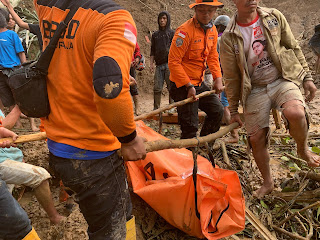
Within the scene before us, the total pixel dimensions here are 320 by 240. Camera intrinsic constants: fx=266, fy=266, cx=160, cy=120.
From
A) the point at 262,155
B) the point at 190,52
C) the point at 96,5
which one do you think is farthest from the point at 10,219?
the point at 190,52

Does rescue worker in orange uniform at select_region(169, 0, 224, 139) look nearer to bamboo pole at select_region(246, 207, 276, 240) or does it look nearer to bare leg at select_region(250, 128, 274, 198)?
bare leg at select_region(250, 128, 274, 198)

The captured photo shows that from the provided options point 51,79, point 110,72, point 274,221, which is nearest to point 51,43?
point 51,79

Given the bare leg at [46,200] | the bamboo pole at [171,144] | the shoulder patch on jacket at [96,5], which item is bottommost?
the bare leg at [46,200]

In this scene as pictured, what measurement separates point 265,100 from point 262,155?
58cm

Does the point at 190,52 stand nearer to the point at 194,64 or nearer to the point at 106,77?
the point at 194,64

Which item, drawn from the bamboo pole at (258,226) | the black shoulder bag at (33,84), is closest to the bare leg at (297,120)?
the bamboo pole at (258,226)

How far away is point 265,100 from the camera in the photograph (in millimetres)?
2664

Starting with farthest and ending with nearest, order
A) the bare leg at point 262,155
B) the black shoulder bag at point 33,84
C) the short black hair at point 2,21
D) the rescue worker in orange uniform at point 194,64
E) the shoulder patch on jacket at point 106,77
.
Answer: the short black hair at point 2,21, the rescue worker in orange uniform at point 194,64, the bare leg at point 262,155, the black shoulder bag at point 33,84, the shoulder patch on jacket at point 106,77

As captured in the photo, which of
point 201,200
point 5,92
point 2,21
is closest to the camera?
point 201,200

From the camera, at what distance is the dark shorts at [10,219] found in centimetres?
188

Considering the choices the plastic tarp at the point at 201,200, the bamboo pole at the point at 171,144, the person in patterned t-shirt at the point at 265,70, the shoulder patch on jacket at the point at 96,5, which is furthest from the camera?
the person in patterned t-shirt at the point at 265,70

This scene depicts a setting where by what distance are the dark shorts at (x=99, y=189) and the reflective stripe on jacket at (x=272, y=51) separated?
1.60 metres

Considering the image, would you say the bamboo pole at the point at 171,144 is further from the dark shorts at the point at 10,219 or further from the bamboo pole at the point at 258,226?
the dark shorts at the point at 10,219

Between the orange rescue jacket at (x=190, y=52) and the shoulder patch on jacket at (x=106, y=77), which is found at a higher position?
the shoulder patch on jacket at (x=106, y=77)
